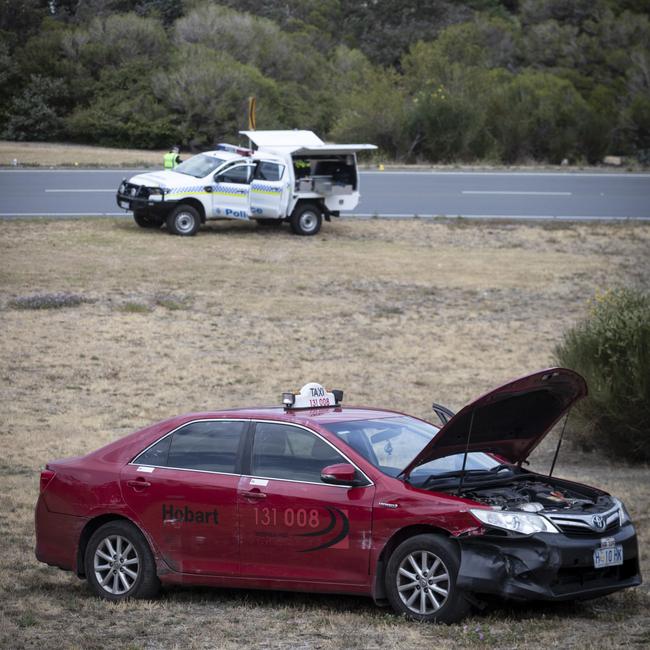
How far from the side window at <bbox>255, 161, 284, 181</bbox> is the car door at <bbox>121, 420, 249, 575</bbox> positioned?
19001 mm

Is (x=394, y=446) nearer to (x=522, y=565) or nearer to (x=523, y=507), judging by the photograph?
(x=523, y=507)

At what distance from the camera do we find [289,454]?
7957mm

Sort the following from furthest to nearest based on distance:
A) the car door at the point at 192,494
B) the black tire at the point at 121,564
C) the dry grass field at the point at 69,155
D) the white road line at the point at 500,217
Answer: the dry grass field at the point at 69,155 → the white road line at the point at 500,217 → the black tire at the point at 121,564 → the car door at the point at 192,494

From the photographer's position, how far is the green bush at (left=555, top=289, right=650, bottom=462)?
1441 cm

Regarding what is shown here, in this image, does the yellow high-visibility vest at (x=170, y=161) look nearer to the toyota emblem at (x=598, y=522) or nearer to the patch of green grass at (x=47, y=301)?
the patch of green grass at (x=47, y=301)

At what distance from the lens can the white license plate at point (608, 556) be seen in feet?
24.1

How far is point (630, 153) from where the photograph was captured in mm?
46031

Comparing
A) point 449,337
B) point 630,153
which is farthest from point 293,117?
point 449,337

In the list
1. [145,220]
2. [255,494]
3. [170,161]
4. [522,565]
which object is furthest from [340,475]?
[170,161]

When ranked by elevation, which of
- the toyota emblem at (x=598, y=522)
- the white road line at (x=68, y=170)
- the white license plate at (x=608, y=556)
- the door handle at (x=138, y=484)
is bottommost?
the white license plate at (x=608, y=556)

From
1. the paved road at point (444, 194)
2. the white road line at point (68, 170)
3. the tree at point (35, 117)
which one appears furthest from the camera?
the tree at point (35, 117)

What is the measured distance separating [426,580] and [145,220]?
821 inches

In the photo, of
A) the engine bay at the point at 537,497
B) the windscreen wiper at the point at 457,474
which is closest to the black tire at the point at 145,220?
the windscreen wiper at the point at 457,474

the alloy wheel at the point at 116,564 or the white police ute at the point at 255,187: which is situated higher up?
the white police ute at the point at 255,187
